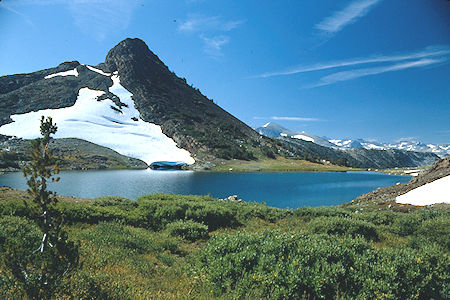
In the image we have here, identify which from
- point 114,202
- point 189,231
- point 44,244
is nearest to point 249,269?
point 44,244

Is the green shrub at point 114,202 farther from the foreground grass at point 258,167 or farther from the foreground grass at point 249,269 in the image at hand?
the foreground grass at point 258,167

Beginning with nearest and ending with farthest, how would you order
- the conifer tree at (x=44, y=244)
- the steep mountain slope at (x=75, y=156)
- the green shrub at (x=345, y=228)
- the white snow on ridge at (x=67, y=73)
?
the conifer tree at (x=44, y=244)
the green shrub at (x=345, y=228)
the steep mountain slope at (x=75, y=156)
the white snow on ridge at (x=67, y=73)

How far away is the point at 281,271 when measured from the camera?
6.39m

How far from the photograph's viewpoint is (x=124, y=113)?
160 meters

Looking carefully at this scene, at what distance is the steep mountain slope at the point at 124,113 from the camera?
124688 mm

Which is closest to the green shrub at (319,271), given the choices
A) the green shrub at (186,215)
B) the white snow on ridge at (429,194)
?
the green shrub at (186,215)

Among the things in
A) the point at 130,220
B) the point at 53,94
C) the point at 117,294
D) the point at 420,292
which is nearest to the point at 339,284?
the point at 420,292

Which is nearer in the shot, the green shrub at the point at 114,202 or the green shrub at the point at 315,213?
the green shrub at the point at 114,202

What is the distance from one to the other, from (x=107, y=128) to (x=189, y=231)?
138 m

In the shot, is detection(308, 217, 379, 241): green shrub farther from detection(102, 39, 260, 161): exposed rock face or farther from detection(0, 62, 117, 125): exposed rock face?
detection(0, 62, 117, 125): exposed rock face

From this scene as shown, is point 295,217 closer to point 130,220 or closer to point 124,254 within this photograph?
point 130,220

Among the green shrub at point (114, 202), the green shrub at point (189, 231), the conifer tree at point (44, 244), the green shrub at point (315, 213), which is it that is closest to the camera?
the conifer tree at point (44, 244)

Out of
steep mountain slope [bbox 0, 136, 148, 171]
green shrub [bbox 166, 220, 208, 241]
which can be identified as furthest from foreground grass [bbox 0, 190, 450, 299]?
steep mountain slope [bbox 0, 136, 148, 171]

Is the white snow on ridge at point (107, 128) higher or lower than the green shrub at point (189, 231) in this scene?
higher
